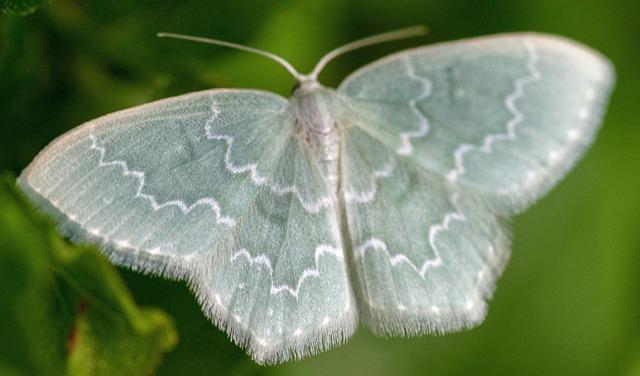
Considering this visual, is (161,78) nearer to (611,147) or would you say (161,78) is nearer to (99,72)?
(99,72)

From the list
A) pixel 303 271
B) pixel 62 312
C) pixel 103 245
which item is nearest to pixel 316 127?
pixel 303 271

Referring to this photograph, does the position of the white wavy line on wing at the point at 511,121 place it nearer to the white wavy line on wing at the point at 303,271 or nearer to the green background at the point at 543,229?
the white wavy line on wing at the point at 303,271

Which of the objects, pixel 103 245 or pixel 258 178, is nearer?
pixel 103 245

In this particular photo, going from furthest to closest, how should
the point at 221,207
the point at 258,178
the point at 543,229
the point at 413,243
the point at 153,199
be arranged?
1. the point at 543,229
2. the point at 413,243
3. the point at 258,178
4. the point at 221,207
5. the point at 153,199

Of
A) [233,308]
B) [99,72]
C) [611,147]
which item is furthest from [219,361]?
[611,147]

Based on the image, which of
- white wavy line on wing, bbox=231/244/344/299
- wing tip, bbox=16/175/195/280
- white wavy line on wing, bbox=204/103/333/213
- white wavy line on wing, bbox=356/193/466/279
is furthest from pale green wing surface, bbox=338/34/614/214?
wing tip, bbox=16/175/195/280

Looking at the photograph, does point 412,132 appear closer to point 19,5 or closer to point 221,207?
point 221,207
